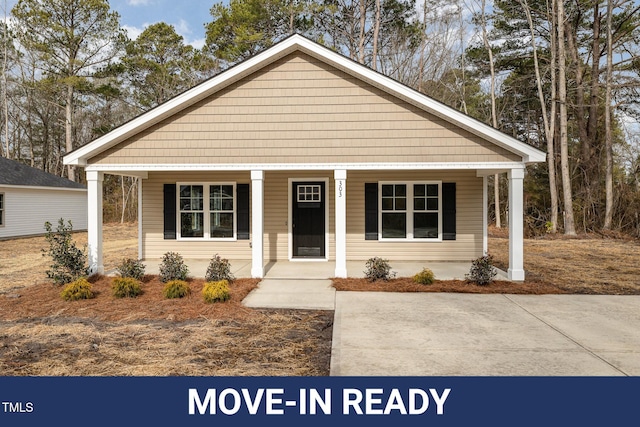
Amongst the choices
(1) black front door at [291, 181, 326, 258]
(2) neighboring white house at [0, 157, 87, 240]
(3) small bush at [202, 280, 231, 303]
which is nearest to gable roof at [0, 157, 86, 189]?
(2) neighboring white house at [0, 157, 87, 240]

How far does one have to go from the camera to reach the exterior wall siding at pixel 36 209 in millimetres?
16766

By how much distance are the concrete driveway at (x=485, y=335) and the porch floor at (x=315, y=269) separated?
1.58m

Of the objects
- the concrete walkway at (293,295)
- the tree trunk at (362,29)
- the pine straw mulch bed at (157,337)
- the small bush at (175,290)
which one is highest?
the tree trunk at (362,29)

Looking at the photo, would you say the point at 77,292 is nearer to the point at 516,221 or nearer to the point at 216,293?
the point at 216,293

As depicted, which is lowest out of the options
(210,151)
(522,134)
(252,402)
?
(252,402)

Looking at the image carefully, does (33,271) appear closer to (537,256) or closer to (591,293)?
(591,293)

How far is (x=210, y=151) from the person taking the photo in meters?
8.08

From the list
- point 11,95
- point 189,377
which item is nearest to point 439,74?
point 189,377

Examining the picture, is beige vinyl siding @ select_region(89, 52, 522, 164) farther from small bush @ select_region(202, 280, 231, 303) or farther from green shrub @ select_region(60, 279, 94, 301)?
small bush @ select_region(202, 280, 231, 303)

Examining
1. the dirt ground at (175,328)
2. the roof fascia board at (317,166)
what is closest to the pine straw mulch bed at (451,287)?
→ the dirt ground at (175,328)

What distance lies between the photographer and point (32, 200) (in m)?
18.0

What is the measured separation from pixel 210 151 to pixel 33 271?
5454 millimetres

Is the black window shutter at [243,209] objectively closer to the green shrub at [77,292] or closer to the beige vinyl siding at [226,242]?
the beige vinyl siding at [226,242]

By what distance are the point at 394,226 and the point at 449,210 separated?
1420 mm
